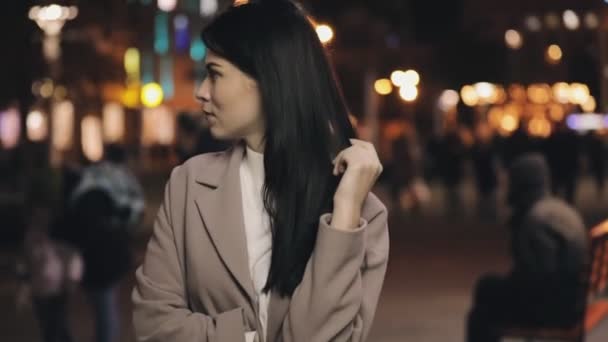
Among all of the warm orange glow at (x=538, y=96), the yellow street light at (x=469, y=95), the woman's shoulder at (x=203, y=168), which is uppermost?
the woman's shoulder at (x=203, y=168)

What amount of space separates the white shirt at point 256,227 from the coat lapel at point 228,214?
0.09 feet

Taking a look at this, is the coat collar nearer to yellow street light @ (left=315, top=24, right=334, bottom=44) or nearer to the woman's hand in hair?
the woman's hand in hair

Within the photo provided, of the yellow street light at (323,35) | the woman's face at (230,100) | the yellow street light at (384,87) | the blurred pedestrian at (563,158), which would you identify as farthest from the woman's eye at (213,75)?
the yellow street light at (384,87)

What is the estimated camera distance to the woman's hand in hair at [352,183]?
2.96 m

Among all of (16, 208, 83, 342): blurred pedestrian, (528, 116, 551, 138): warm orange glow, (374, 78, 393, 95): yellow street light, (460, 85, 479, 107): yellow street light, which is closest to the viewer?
(16, 208, 83, 342): blurred pedestrian

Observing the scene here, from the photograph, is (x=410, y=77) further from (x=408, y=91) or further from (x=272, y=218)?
(x=272, y=218)

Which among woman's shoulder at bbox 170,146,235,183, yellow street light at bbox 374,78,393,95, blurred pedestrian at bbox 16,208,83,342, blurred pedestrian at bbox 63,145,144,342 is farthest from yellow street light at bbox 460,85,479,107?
woman's shoulder at bbox 170,146,235,183

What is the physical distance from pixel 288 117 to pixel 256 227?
27 centimetres

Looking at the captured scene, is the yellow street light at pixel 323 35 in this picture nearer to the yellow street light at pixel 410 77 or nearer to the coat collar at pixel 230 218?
the coat collar at pixel 230 218

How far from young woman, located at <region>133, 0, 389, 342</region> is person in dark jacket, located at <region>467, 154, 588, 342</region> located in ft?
18.1

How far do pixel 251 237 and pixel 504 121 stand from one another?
240 feet

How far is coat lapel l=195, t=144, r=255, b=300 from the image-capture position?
2.99m

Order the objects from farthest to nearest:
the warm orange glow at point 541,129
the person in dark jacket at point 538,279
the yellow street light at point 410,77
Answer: the yellow street light at point 410,77 < the warm orange glow at point 541,129 < the person in dark jacket at point 538,279

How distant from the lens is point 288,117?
304cm
